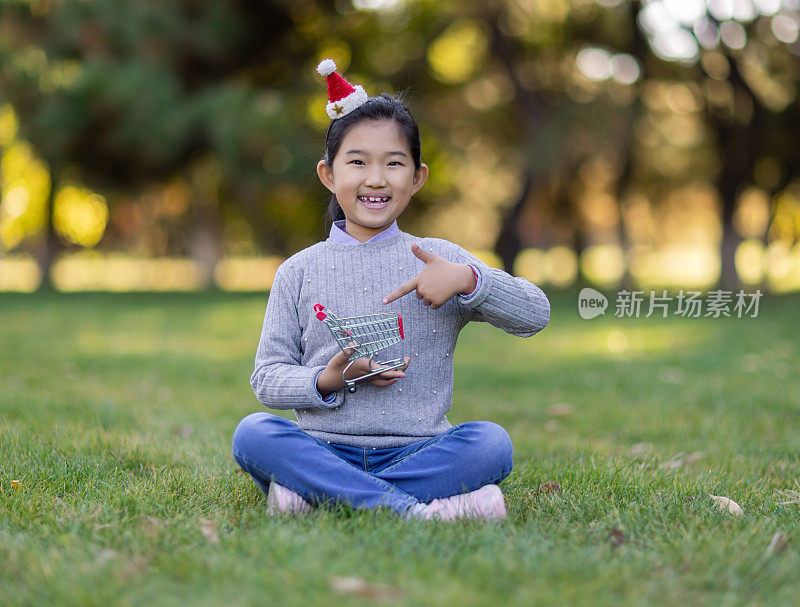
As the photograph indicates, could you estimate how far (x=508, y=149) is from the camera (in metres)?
22.6

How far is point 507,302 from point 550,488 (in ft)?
2.69

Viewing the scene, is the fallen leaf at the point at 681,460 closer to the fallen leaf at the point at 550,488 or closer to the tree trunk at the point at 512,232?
the fallen leaf at the point at 550,488

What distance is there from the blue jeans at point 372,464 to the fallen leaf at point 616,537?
1.55ft

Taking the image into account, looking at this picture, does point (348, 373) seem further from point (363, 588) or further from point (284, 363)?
point (363, 588)

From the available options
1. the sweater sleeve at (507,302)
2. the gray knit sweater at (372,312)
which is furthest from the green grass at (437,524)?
the sweater sleeve at (507,302)

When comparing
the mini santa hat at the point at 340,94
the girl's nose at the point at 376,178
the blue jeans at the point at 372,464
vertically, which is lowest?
the blue jeans at the point at 372,464

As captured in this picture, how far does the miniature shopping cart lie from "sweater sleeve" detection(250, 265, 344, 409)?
137 millimetres

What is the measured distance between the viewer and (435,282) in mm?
2756

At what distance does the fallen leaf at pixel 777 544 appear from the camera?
2424 millimetres

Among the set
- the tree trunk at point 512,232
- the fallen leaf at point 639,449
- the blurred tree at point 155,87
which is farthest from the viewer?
the tree trunk at point 512,232

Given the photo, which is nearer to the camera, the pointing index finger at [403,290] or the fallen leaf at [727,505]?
the pointing index finger at [403,290]

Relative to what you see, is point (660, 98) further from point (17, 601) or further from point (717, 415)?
point (17, 601)

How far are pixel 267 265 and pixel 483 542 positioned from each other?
35.7 meters

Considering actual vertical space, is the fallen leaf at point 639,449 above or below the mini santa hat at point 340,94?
below
